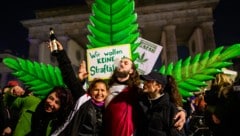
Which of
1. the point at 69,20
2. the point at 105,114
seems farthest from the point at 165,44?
the point at 105,114

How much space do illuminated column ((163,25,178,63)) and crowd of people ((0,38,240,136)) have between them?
28177 millimetres

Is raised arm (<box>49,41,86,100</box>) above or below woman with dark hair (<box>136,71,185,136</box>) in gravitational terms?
above

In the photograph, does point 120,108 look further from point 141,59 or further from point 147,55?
point 147,55

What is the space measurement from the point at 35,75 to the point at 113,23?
132 centimetres

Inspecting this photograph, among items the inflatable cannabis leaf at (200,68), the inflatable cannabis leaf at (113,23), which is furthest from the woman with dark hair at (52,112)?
the inflatable cannabis leaf at (200,68)

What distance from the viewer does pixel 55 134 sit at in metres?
3.06

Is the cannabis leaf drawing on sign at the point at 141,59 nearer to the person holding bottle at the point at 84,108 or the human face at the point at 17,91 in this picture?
the person holding bottle at the point at 84,108

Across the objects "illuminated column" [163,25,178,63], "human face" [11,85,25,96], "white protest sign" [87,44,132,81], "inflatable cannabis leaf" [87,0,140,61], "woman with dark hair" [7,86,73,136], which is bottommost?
"woman with dark hair" [7,86,73,136]

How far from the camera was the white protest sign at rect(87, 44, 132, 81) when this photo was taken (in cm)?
390

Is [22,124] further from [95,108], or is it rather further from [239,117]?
[239,117]

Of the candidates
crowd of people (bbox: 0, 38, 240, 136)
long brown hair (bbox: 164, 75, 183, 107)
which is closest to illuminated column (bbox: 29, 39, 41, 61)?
crowd of people (bbox: 0, 38, 240, 136)

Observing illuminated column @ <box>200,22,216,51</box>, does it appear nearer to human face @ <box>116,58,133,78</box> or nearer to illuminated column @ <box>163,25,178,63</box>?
illuminated column @ <box>163,25,178,63</box>

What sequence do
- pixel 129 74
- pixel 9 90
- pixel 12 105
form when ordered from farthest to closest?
pixel 9 90
pixel 12 105
pixel 129 74

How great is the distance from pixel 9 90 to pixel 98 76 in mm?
2621
